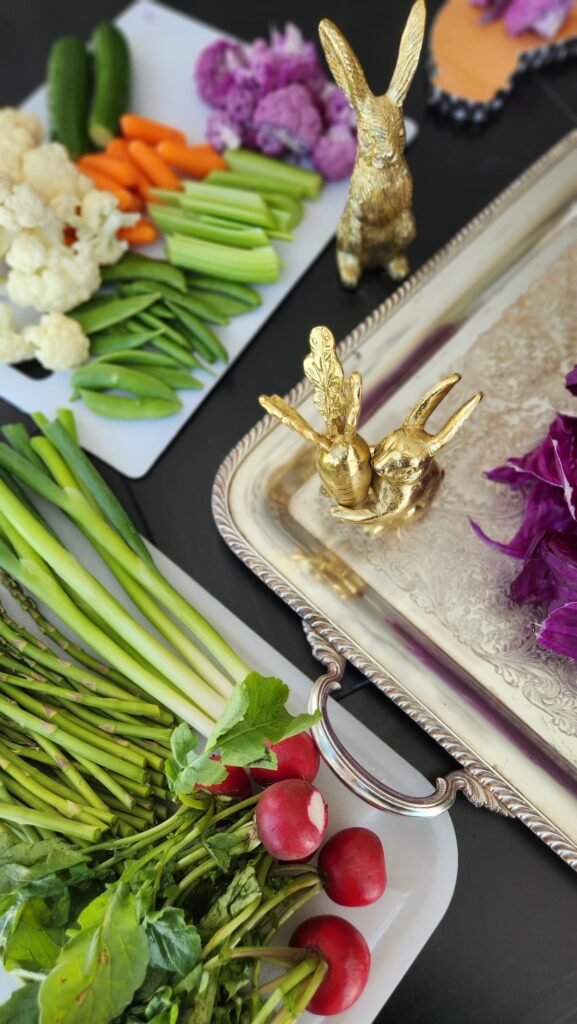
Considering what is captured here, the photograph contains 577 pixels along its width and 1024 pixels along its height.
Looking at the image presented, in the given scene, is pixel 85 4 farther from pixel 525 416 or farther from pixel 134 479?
pixel 525 416

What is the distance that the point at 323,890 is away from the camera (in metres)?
0.88

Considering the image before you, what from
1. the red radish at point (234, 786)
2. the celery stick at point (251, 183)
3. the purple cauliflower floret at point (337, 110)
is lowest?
the red radish at point (234, 786)

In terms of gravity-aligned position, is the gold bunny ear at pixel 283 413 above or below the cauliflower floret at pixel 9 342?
above

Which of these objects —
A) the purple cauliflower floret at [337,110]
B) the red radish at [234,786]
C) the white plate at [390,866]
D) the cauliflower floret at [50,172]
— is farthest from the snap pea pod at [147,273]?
the red radish at [234,786]

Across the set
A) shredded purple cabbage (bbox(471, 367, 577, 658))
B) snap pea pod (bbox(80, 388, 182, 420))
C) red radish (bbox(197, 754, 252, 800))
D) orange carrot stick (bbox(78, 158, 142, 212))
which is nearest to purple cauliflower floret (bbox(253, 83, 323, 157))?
orange carrot stick (bbox(78, 158, 142, 212))

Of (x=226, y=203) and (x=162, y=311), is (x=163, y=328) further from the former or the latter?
(x=226, y=203)

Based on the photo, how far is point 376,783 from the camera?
0.83 meters

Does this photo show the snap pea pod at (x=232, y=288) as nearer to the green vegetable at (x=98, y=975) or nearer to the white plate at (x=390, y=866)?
the white plate at (x=390, y=866)

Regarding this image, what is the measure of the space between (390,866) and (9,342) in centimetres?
82

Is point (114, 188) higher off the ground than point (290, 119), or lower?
lower

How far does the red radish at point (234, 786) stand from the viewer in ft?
2.82

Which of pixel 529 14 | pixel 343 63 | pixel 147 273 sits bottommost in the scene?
pixel 147 273

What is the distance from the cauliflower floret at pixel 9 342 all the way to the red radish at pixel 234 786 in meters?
0.63

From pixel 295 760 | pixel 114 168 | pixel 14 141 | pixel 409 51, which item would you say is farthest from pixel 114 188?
pixel 295 760
